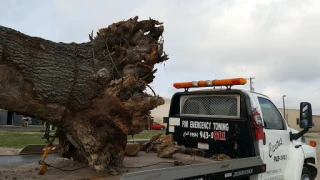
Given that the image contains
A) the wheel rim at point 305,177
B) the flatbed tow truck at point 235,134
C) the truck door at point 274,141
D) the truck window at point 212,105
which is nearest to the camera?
the flatbed tow truck at point 235,134

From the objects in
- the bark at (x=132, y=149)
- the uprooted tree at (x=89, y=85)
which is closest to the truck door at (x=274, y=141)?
the bark at (x=132, y=149)

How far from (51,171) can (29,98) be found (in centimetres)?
85

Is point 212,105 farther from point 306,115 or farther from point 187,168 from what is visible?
point 187,168

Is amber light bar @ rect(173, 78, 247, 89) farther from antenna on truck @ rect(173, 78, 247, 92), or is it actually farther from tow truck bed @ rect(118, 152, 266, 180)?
tow truck bed @ rect(118, 152, 266, 180)

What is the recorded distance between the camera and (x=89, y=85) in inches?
151

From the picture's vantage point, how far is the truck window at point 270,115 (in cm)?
525

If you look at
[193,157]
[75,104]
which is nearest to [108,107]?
[75,104]

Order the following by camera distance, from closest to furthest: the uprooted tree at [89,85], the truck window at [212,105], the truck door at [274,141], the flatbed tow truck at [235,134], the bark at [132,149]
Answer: the uprooted tree at [89,85] → the flatbed tow truck at [235,134] → the bark at [132,149] → the truck door at [274,141] → the truck window at [212,105]

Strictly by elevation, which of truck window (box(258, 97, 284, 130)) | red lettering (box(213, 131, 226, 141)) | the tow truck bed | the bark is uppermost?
truck window (box(258, 97, 284, 130))

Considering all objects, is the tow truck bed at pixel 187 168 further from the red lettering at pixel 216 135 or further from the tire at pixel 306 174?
the tire at pixel 306 174

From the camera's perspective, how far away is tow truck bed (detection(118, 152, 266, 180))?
3140mm

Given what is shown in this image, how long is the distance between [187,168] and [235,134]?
5.39 ft

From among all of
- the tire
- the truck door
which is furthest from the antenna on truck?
the tire

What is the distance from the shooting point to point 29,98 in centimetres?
348
